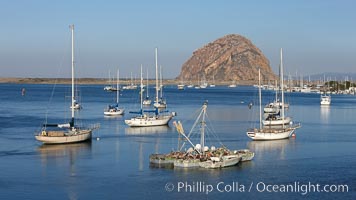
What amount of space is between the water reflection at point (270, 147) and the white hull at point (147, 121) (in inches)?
696

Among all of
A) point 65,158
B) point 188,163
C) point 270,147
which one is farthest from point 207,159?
point 270,147

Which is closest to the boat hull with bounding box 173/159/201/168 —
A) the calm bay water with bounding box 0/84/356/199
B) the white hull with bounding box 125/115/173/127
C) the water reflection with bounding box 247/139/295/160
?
the calm bay water with bounding box 0/84/356/199

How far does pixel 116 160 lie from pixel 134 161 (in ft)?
4.82

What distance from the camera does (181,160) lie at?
1563 inches

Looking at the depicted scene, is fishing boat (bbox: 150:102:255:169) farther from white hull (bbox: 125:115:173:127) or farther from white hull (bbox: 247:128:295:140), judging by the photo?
white hull (bbox: 125:115:173:127)

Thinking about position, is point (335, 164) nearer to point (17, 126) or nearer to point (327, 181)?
point (327, 181)

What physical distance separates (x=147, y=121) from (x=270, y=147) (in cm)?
2099

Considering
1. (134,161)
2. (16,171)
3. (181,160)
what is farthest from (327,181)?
(16,171)

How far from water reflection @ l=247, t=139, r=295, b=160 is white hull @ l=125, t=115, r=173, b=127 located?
58.0 feet

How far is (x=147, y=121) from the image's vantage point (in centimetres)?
6925

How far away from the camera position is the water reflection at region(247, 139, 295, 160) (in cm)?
4741

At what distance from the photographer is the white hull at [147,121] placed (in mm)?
68688

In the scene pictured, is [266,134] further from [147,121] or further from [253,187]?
[253,187]

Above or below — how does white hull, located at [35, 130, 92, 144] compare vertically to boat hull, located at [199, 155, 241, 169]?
above
